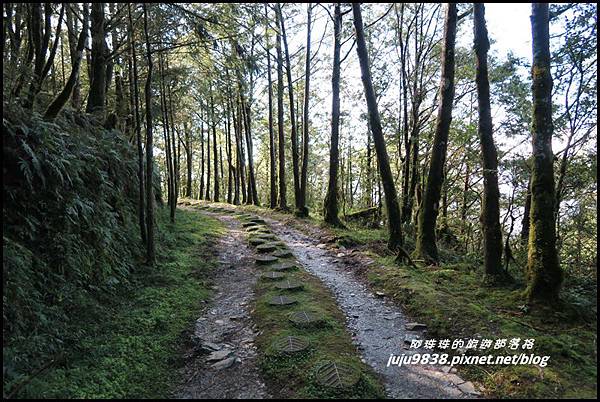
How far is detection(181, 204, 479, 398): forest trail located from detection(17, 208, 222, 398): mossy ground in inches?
13.6

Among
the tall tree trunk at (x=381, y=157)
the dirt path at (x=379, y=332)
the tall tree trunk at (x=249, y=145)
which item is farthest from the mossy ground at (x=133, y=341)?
the tall tree trunk at (x=249, y=145)

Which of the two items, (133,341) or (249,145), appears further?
(249,145)

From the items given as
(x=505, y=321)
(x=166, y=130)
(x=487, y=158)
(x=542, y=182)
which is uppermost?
(x=166, y=130)

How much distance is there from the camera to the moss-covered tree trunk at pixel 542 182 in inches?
199

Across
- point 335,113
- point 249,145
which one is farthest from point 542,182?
point 249,145

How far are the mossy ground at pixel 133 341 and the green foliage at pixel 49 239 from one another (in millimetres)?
216

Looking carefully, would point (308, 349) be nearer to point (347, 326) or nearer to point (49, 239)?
point (347, 326)

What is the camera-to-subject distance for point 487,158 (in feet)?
21.8

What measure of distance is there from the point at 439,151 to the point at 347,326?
4.82 m

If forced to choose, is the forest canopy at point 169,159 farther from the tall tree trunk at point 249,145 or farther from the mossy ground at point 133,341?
the tall tree trunk at point 249,145

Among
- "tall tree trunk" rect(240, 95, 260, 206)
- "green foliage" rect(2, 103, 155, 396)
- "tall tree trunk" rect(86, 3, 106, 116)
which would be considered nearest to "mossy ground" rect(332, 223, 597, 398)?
"green foliage" rect(2, 103, 155, 396)

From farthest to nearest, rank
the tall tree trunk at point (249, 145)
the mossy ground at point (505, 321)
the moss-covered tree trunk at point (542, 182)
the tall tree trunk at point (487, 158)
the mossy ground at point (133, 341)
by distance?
the tall tree trunk at point (249, 145), the tall tree trunk at point (487, 158), the moss-covered tree trunk at point (542, 182), the mossy ground at point (505, 321), the mossy ground at point (133, 341)

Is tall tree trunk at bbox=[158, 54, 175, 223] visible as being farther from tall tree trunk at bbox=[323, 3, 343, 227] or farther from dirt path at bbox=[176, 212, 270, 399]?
tall tree trunk at bbox=[323, 3, 343, 227]

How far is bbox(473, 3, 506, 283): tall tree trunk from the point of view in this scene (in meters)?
6.57
